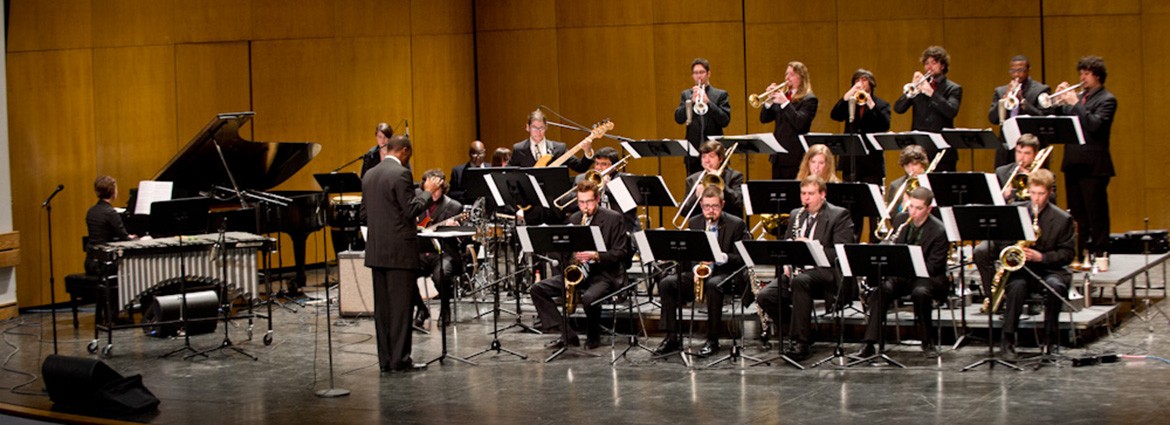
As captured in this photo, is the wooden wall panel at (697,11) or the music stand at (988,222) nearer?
the music stand at (988,222)

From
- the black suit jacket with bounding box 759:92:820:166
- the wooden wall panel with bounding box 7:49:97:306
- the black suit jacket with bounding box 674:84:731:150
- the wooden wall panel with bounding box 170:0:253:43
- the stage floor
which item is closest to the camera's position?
the stage floor

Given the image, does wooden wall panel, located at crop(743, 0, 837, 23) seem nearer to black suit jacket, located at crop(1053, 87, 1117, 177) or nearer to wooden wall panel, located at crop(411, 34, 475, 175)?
wooden wall panel, located at crop(411, 34, 475, 175)

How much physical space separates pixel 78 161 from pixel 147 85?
3.63ft

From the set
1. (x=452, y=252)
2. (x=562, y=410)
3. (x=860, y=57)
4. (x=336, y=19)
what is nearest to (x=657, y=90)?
(x=860, y=57)

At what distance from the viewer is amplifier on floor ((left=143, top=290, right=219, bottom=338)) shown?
10.1 metres

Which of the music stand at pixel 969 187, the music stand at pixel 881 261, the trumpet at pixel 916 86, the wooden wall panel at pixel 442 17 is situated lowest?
the music stand at pixel 881 261

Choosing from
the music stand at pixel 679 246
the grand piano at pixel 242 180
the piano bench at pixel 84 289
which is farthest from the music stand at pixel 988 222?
the piano bench at pixel 84 289

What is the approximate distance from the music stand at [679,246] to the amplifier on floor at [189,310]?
3.50 m

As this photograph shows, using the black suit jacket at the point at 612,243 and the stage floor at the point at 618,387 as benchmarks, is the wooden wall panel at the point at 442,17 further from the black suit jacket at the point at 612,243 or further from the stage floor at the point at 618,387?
the black suit jacket at the point at 612,243

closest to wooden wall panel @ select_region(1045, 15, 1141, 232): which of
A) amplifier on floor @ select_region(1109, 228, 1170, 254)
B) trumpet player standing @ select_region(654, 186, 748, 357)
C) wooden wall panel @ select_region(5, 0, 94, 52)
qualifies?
amplifier on floor @ select_region(1109, 228, 1170, 254)

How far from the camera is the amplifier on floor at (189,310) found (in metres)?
10.1

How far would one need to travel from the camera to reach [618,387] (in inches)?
317

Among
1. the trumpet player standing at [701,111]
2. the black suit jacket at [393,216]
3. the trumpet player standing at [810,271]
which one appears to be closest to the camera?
the black suit jacket at [393,216]

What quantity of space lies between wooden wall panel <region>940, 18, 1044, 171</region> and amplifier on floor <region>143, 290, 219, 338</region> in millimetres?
8099
